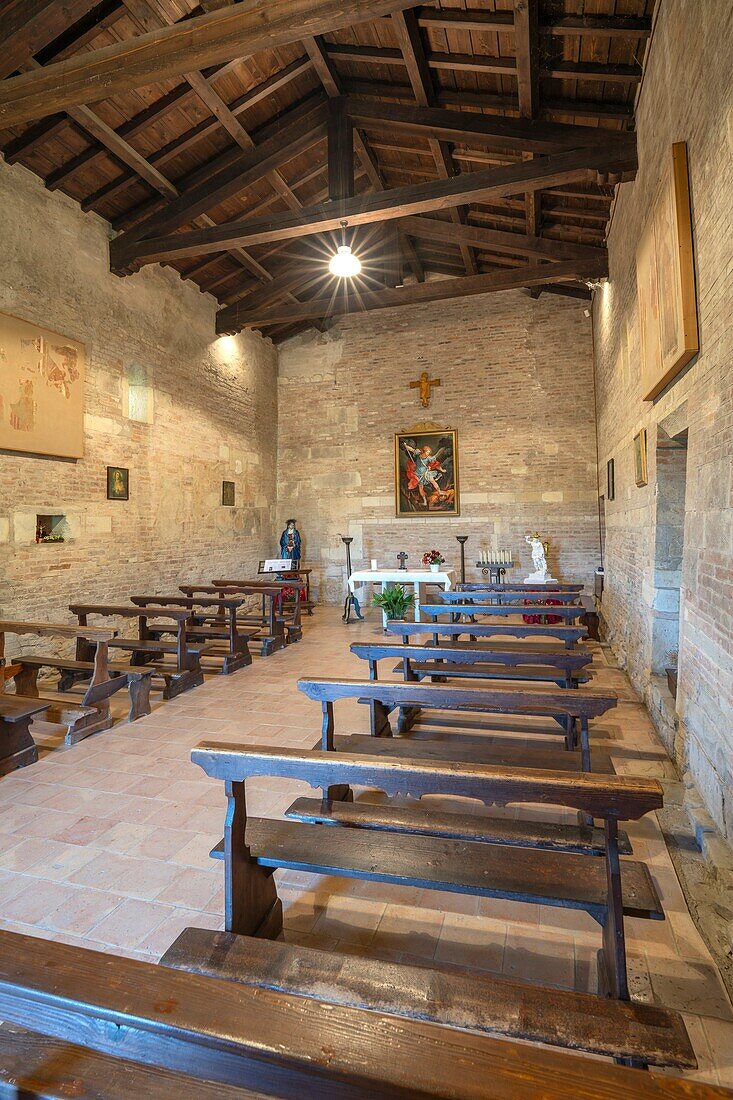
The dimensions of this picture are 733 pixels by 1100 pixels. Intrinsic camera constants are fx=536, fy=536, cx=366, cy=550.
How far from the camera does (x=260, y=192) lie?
311 inches

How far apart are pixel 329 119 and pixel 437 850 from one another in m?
8.09

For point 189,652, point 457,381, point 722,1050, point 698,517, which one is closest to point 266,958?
point 722,1050

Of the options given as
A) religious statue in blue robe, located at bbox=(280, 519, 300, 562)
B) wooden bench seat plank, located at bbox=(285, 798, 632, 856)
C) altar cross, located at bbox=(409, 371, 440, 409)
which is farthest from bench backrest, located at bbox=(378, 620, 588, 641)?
altar cross, located at bbox=(409, 371, 440, 409)

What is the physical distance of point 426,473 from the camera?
11.0 m

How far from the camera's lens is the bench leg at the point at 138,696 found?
4.42 metres

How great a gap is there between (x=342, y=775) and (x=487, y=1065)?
90 centimetres

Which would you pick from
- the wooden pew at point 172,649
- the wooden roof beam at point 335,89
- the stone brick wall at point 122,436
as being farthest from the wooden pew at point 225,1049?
the wooden roof beam at point 335,89

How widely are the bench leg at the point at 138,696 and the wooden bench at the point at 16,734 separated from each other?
2.68ft

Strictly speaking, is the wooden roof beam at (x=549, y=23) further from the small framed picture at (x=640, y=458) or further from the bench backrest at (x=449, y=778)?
the bench backrest at (x=449, y=778)

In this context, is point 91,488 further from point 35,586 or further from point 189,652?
point 189,652

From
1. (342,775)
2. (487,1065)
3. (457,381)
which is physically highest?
(457,381)

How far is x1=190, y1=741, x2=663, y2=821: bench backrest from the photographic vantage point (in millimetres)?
1490

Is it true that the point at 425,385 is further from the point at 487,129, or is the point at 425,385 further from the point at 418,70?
the point at 418,70

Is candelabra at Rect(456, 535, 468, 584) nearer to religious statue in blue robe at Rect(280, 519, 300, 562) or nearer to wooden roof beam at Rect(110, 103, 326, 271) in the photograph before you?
religious statue in blue robe at Rect(280, 519, 300, 562)
